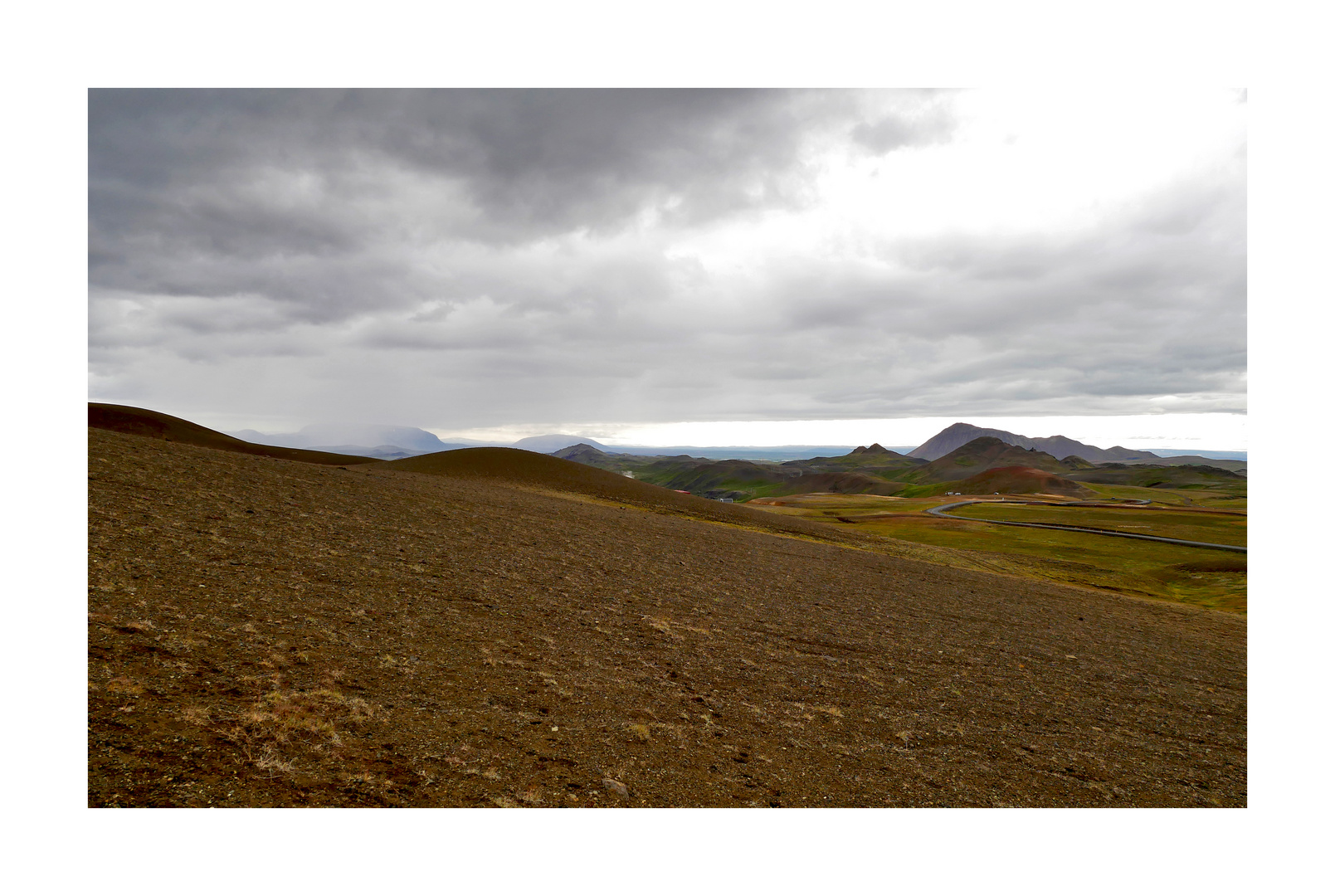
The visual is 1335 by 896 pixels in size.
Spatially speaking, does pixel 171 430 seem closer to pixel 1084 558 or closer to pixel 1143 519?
pixel 1084 558

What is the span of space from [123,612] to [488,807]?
28.9ft

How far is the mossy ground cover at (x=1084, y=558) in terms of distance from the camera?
45375 mm

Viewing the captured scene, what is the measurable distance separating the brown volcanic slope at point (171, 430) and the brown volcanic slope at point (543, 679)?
149 ft

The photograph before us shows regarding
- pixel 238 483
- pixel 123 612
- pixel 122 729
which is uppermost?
pixel 238 483

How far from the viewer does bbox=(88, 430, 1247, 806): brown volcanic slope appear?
860 cm

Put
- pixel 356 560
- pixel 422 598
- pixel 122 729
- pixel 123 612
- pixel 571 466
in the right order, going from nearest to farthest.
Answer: pixel 122 729, pixel 123 612, pixel 422 598, pixel 356 560, pixel 571 466

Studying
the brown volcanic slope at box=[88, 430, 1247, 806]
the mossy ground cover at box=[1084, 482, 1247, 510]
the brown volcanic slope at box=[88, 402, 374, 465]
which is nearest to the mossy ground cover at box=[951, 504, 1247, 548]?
the mossy ground cover at box=[1084, 482, 1247, 510]

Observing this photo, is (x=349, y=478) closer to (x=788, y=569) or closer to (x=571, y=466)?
(x=788, y=569)

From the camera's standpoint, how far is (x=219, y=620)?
37.9ft

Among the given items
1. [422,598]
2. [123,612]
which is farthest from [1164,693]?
[123,612]

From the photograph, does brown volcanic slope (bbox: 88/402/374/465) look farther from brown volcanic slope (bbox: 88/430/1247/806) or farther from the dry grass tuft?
the dry grass tuft

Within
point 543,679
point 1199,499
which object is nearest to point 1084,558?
point 543,679

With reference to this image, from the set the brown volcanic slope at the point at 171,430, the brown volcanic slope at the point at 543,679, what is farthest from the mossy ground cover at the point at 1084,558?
the brown volcanic slope at the point at 171,430

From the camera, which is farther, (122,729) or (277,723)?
(277,723)
